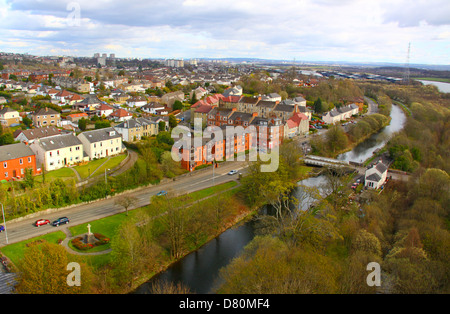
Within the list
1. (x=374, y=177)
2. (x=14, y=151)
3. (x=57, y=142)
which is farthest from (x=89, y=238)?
(x=374, y=177)

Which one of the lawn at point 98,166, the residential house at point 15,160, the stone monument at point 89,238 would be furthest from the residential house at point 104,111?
the stone monument at point 89,238

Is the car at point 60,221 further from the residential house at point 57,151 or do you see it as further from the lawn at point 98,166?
the residential house at point 57,151

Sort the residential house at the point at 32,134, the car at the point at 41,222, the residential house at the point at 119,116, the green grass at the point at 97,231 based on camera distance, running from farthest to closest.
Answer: the residential house at the point at 119,116, the residential house at the point at 32,134, the car at the point at 41,222, the green grass at the point at 97,231

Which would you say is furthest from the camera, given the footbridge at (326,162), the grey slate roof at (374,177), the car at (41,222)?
the footbridge at (326,162)

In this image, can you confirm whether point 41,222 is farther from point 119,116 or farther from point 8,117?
point 8,117
